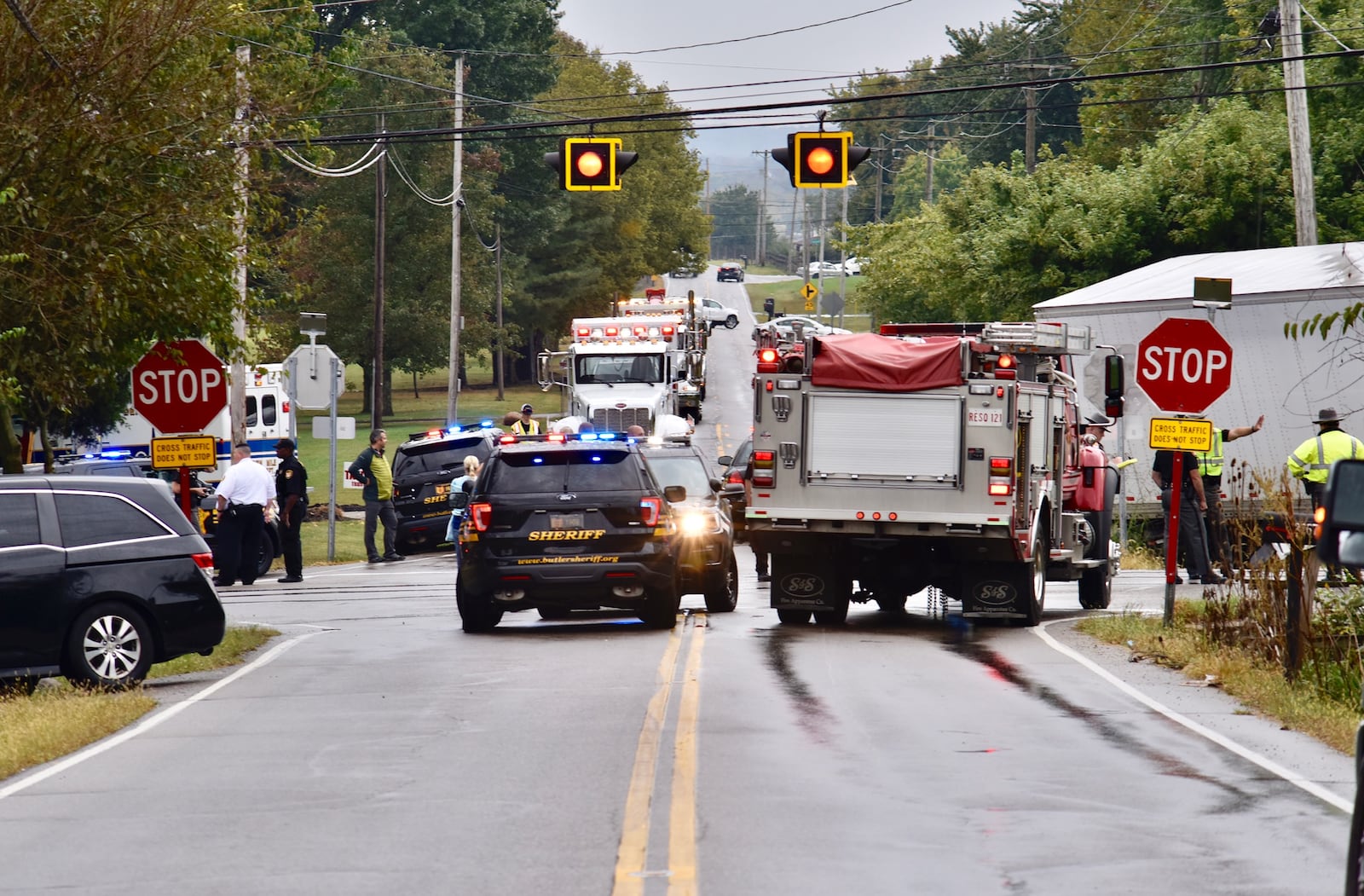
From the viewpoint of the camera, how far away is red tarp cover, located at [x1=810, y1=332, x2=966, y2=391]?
61.6 feet

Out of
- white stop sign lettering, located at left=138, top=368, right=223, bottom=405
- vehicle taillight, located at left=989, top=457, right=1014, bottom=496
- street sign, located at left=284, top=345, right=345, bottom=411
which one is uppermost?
street sign, located at left=284, top=345, right=345, bottom=411

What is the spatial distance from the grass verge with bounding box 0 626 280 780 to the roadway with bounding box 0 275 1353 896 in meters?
0.24

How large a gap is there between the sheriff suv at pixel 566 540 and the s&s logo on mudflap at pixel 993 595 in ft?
9.93

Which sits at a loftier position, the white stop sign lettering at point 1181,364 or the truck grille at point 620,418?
the white stop sign lettering at point 1181,364

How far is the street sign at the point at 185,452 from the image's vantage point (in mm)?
19016

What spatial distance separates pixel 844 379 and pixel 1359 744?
12922mm

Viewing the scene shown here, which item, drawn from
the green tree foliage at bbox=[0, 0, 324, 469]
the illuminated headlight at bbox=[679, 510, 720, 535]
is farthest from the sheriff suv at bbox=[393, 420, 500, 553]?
the green tree foliage at bbox=[0, 0, 324, 469]

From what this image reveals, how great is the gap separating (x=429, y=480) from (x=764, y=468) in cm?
1496

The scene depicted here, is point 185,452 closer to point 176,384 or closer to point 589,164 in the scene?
point 176,384

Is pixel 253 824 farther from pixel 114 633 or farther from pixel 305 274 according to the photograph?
pixel 305 274

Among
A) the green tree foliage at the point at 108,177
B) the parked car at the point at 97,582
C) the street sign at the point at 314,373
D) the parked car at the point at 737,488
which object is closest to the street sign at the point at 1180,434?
the parked car at the point at 737,488

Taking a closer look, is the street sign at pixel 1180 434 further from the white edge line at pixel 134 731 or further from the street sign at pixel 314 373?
the street sign at pixel 314 373

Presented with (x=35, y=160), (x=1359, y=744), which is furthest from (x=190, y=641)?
(x=1359, y=744)

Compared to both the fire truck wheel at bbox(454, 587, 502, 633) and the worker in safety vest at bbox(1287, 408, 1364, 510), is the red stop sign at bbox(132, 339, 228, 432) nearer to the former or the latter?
the fire truck wheel at bbox(454, 587, 502, 633)
